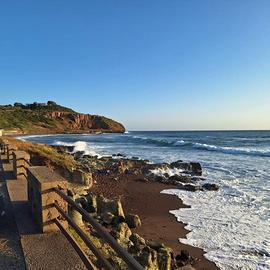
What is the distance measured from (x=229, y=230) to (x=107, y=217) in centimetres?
395

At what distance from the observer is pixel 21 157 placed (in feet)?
30.7

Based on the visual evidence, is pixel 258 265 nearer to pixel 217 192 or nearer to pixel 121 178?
pixel 217 192

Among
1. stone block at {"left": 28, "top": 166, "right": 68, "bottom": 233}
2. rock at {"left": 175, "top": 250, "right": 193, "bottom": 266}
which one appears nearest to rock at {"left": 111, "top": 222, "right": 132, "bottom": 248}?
rock at {"left": 175, "top": 250, "right": 193, "bottom": 266}

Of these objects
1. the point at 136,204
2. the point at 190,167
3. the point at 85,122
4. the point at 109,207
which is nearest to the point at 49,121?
the point at 85,122

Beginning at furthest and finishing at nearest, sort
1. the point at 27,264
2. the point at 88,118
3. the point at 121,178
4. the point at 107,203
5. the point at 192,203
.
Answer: the point at 88,118
the point at 121,178
the point at 192,203
the point at 107,203
the point at 27,264

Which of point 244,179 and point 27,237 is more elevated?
point 27,237

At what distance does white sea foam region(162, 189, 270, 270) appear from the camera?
29.4 feet

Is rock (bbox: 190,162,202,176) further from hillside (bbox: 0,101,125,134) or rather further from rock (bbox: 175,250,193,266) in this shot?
hillside (bbox: 0,101,125,134)

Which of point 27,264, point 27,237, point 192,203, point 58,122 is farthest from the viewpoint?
point 58,122

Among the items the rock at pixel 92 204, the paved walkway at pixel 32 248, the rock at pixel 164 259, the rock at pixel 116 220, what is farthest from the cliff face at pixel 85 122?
the paved walkway at pixel 32 248

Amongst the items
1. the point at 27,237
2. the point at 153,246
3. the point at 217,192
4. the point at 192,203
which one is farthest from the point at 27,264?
the point at 217,192

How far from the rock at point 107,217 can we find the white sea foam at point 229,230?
222cm

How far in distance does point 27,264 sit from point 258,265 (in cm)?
610

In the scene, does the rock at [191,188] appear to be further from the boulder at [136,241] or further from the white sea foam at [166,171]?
the boulder at [136,241]
